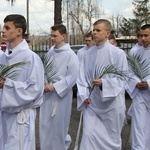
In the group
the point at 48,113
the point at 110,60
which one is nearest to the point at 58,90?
the point at 48,113

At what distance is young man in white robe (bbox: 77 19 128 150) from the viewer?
6684 mm

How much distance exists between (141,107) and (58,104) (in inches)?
52.3

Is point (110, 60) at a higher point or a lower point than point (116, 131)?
higher

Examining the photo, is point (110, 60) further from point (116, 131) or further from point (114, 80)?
point (116, 131)

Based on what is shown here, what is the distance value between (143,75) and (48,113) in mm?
1670

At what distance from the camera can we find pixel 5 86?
489 centimetres

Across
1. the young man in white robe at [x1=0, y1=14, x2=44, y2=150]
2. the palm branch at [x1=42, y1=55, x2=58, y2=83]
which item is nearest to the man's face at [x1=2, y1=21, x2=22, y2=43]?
the young man in white robe at [x1=0, y1=14, x2=44, y2=150]

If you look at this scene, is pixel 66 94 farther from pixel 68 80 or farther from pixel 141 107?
pixel 141 107

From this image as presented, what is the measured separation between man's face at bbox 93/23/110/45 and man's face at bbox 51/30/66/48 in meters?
0.81

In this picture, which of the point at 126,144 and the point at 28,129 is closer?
the point at 28,129

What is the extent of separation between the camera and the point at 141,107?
7512 millimetres

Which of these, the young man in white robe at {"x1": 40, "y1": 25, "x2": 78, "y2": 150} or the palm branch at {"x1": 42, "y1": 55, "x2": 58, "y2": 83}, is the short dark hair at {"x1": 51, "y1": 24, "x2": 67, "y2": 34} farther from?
the palm branch at {"x1": 42, "y1": 55, "x2": 58, "y2": 83}

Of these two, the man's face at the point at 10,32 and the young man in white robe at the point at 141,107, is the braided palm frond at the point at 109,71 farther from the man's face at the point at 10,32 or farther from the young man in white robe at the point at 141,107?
the man's face at the point at 10,32

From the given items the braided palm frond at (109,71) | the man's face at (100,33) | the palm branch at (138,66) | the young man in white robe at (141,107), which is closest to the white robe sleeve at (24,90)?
the braided palm frond at (109,71)
